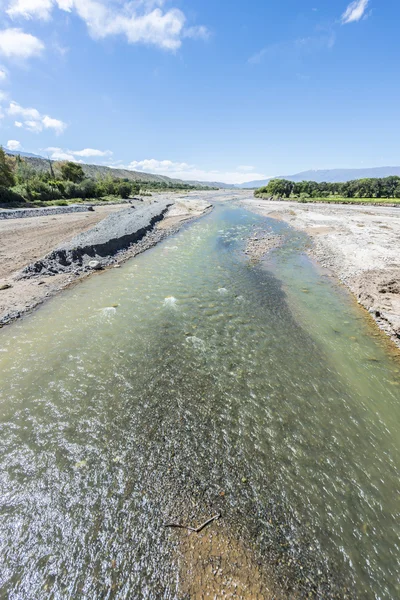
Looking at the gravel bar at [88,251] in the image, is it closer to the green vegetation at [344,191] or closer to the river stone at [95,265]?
the river stone at [95,265]

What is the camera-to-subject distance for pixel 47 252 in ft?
75.3

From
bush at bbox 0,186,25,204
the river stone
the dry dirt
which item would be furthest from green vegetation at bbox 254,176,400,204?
bush at bbox 0,186,25,204

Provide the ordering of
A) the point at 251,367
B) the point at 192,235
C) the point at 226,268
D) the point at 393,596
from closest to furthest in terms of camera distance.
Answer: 1. the point at 393,596
2. the point at 251,367
3. the point at 226,268
4. the point at 192,235

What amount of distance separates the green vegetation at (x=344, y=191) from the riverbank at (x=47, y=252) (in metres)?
82.5

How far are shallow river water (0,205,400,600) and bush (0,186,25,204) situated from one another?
5046 cm

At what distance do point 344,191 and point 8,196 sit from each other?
115019 mm

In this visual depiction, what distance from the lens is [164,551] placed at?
4.98m

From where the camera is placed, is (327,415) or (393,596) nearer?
(393,596)

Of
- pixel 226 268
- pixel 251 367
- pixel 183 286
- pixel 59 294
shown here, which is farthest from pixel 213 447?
pixel 226 268

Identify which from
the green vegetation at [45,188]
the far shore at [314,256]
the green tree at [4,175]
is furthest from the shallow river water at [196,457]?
the green tree at [4,175]

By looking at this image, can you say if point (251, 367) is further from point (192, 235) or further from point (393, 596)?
point (192, 235)

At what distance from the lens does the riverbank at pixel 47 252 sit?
15.7 metres

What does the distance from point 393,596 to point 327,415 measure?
13.9ft

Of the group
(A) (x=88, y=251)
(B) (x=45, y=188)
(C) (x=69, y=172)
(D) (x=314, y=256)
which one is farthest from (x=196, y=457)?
(C) (x=69, y=172)
